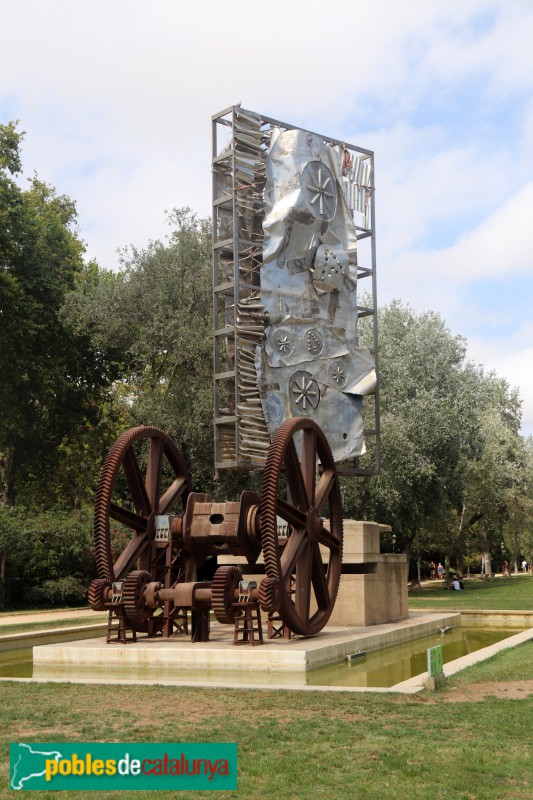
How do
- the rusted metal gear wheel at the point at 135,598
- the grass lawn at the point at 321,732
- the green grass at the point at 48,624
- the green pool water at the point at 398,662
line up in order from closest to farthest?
the grass lawn at the point at 321,732
the green pool water at the point at 398,662
the rusted metal gear wheel at the point at 135,598
the green grass at the point at 48,624

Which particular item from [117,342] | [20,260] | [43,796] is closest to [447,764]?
[43,796]

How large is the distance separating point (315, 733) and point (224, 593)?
6198mm

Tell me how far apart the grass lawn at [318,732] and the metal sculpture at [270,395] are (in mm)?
4467

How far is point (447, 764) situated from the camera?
7.68 meters

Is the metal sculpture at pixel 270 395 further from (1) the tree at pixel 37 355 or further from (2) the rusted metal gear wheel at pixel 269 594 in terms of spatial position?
(1) the tree at pixel 37 355

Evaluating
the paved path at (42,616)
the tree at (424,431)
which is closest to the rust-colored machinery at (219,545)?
the paved path at (42,616)

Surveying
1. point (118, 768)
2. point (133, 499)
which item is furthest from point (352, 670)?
point (118, 768)

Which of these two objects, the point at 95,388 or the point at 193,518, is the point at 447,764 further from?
the point at 95,388

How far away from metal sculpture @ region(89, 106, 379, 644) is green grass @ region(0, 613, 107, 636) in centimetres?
99

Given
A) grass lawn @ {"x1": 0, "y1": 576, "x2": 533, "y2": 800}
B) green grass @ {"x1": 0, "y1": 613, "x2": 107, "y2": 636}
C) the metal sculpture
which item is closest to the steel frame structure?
the metal sculpture

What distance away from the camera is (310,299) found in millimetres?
23000

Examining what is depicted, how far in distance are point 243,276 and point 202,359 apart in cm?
906

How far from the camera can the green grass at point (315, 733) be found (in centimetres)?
712

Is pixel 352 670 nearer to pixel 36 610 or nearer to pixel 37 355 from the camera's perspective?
pixel 36 610
